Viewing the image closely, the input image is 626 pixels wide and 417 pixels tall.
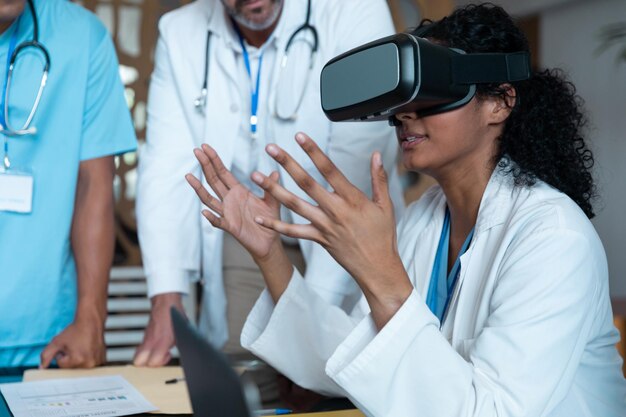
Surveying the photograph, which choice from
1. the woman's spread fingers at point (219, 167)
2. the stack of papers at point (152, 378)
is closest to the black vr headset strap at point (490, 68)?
the woman's spread fingers at point (219, 167)

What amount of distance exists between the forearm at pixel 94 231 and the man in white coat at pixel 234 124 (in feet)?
0.55

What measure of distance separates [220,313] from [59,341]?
1.73ft

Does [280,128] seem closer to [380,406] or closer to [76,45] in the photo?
[76,45]

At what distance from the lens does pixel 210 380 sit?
2.29 ft

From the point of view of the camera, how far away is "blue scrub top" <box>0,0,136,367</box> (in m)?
1.73

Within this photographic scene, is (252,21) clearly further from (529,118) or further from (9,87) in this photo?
(529,118)

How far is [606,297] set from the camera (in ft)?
4.08

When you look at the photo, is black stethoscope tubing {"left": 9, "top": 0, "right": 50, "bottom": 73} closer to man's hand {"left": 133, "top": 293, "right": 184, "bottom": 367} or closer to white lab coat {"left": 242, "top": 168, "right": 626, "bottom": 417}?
man's hand {"left": 133, "top": 293, "right": 184, "bottom": 367}

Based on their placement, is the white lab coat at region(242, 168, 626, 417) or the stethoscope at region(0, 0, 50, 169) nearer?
the white lab coat at region(242, 168, 626, 417)

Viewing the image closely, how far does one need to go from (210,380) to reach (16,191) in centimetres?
116

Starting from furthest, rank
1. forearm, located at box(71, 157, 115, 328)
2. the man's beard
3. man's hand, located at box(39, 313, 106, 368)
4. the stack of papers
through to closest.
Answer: the man's beard, forearm, located at box(71, 157, 115, 328), man's hand, located at box(39, 313, 106, 368), the stack of papers

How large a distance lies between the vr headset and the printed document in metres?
0.57

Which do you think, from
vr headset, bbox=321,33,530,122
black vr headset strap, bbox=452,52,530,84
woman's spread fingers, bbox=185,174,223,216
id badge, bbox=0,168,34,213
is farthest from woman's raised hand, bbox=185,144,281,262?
id badge, bbox=0,168,34,213

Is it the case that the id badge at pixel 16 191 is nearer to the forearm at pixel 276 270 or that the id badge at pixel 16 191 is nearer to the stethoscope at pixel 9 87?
the stethoscope at pixel 9 87
